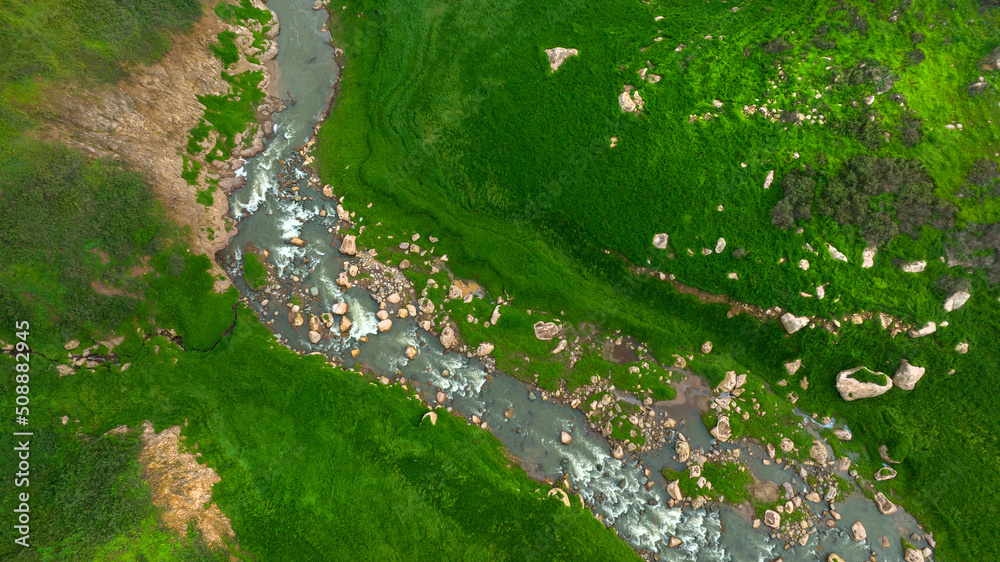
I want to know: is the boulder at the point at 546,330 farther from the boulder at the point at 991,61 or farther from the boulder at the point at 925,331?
the boulder at the point at 991,61

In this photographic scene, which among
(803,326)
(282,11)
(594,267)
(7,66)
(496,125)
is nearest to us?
(7,66)

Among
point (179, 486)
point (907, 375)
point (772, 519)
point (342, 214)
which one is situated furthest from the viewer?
point (342, 214)

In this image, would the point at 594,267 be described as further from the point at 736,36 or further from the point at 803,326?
the point at 736,36

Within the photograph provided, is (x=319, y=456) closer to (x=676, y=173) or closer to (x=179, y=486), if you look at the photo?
(x=179, y=486)

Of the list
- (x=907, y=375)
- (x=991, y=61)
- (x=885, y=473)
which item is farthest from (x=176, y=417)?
(x=991, y=61)

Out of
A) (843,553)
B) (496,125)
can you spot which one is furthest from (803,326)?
(496,125)

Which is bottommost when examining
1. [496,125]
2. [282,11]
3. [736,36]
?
[496,125]
